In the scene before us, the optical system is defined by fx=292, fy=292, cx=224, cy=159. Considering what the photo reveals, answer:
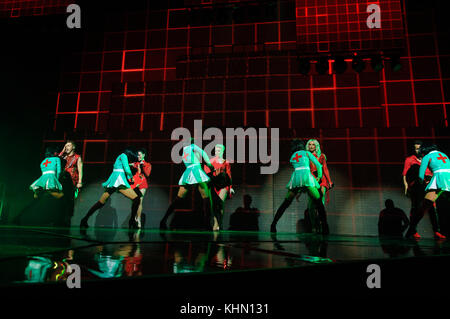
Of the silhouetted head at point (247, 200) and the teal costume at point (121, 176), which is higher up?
the teal costume at point (121, 176)

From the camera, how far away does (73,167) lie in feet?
26.5

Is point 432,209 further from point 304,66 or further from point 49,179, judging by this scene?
point 49,179

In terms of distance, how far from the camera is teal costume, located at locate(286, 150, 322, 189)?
19.3 ft

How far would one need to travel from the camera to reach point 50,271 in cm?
106

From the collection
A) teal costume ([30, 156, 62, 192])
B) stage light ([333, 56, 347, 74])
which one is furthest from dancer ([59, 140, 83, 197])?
stage light ([333, 56, 347, 74])

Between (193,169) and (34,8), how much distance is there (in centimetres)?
859

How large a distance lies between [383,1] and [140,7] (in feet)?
26.1

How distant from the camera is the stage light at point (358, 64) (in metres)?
8.61

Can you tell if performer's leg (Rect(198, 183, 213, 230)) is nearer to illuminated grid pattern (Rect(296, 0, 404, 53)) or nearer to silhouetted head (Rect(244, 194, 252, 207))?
silhouetted head (Rect(244, 194, 252, 207))

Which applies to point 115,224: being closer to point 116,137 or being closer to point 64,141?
point 116,137

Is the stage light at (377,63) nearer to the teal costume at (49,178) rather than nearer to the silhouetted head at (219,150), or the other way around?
the silhouetted head at (219,150)

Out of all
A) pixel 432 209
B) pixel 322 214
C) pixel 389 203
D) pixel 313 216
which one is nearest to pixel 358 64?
pixel 389 203

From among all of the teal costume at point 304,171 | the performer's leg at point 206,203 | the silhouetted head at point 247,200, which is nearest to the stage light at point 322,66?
the teal costume at point 304,171

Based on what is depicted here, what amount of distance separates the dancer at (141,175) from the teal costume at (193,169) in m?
1.97
